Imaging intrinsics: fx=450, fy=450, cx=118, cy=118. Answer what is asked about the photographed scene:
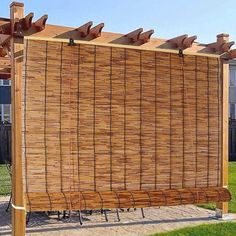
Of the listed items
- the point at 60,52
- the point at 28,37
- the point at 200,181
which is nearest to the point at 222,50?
the point at 200,181

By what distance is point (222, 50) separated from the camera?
280 inches

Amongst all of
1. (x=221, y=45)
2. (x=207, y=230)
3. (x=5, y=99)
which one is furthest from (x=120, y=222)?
(x=5, y=99)

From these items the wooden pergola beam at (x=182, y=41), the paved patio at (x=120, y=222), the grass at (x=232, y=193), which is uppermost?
the wooden pergola beam at (x=182, y=41)

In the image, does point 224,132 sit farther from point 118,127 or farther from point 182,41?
point 118,127

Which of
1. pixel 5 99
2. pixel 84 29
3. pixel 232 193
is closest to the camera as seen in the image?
pixel 84 29

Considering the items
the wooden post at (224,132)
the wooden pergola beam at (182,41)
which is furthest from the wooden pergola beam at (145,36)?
the wooden post at (224,132)

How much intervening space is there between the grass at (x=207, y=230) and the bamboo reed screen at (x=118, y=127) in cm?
41

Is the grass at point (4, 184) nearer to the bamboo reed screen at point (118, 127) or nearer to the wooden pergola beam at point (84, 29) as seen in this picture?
the bamboo reed screen at point (118, 127)

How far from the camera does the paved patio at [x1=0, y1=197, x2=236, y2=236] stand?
627 centimetres

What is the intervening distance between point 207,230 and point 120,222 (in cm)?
132

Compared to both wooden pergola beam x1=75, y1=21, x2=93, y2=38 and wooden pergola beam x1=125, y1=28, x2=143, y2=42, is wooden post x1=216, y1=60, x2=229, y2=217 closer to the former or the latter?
wooden pergola beam x1=125, y1=28, x2=143, y2=42

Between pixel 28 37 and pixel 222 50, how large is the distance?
3.14m

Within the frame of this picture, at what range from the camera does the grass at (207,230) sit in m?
6.10

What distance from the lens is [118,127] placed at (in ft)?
20.4
